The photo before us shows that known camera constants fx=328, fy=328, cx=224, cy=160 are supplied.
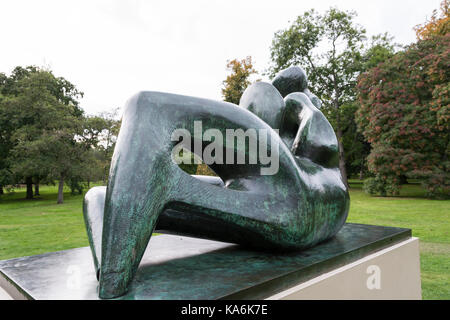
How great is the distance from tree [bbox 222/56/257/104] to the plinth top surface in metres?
18.3

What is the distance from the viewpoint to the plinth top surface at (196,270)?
1.84 meters

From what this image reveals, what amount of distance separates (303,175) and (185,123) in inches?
40.6

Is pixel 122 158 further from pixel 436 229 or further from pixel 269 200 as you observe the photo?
pixel 436 229

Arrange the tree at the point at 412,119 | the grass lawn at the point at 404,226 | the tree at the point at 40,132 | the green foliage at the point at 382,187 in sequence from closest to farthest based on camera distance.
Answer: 1. the grass lawn at the point at 404,226
2. the tree at the point at 412,119
3. the green foliage at the point at 382,187
4. the tree at the point at 40,132

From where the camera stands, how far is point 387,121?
54.9 feet

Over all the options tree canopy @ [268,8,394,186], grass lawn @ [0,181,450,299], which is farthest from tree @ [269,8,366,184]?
grass lawn @ [0,181,450,299]

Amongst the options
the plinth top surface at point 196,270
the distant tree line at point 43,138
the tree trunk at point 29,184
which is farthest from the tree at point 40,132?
the plinth top surface at point 196,270

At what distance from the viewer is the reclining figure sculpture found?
1819 millimetres

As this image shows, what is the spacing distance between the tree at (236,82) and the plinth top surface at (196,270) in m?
18.3

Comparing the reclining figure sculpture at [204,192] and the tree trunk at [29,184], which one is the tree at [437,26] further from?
the tree trunk at [29,184]

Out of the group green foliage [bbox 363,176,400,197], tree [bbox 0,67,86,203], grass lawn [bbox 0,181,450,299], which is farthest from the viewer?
tree [bbox 0,67,86,203]

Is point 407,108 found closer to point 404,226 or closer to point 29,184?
point 404,226

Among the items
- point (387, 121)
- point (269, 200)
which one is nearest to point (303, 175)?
point (269, 200)

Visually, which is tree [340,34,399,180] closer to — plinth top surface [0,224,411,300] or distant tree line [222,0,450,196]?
distant tree line [222,0,450,196]
